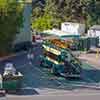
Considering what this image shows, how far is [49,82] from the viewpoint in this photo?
3553 centimetres

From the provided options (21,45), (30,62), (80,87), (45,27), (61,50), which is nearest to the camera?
(80,87)

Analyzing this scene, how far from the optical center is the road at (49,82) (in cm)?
3203

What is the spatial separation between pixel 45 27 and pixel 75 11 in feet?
20.9

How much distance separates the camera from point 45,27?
8662 centimetres

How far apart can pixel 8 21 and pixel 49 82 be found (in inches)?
209

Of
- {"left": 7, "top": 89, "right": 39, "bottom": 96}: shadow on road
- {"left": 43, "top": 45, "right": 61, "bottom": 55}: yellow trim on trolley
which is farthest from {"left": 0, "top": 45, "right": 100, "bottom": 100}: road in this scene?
{"left": 43, "top": 45, "right": 61, "bottom": 55}: yellow trim on trolley

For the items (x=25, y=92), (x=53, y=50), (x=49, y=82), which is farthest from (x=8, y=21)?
(x=53, y=50)

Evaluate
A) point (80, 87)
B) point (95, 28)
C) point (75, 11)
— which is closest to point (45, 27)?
point (75, 11)

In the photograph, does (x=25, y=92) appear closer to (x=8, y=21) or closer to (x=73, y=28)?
(x=8, y=21)

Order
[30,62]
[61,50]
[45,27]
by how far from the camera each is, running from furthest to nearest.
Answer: [45,27]
[30,62]
[61,50]

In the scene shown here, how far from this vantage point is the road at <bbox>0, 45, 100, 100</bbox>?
32.0 m

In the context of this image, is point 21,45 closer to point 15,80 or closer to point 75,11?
point 15,80

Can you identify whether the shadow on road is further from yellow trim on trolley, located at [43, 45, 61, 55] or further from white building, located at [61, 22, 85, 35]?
white building, located at [61, 22, 85, 35]

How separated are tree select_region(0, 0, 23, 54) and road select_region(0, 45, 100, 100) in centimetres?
306
